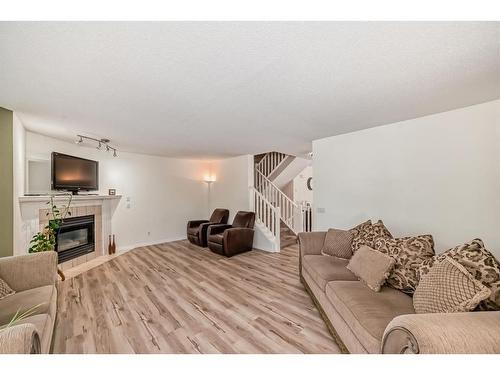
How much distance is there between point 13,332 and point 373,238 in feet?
9.31

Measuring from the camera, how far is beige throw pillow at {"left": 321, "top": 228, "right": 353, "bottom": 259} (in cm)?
246

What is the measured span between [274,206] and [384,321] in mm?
4287

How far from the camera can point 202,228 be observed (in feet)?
15.6

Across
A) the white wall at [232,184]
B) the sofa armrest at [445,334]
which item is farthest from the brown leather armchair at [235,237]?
the sofa armrest at [445,334]

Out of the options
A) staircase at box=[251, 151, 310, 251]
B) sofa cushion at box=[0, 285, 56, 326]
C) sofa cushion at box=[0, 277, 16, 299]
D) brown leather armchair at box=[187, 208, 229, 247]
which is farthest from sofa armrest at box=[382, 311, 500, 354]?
brown leather armchair at box=[187, 208, 229, 247]

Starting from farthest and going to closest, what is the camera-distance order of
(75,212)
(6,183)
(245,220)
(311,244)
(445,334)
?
(245,220) < (75,212) < (311,244) < (6,183) < (445,334)

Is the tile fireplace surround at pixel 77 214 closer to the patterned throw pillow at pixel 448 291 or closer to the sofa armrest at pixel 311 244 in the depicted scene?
the sofa armrest at pixel 311 244

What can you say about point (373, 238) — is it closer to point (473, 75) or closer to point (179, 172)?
point (473, 75)

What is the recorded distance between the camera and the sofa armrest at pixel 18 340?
873mm

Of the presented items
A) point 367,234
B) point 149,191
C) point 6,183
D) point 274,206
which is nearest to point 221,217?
point 274,206

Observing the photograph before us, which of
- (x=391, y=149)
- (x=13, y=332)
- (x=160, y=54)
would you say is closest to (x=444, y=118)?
(x=391, y=149)

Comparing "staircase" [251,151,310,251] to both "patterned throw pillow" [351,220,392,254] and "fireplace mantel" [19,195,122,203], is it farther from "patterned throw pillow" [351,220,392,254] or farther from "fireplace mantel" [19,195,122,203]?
"fireplace mantel" [19,195,122,203]

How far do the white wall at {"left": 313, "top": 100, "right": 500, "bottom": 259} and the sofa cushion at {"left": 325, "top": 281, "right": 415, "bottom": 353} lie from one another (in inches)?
53.7

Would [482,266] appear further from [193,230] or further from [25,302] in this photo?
[193,230]
